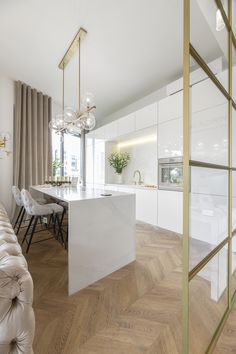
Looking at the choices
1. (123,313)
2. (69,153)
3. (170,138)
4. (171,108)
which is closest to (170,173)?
(170,138)

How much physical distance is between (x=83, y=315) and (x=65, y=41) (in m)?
3.35

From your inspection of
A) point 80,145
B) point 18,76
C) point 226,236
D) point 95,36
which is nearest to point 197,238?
point 226,236

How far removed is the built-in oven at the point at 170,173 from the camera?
3.24m

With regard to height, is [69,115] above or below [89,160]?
above

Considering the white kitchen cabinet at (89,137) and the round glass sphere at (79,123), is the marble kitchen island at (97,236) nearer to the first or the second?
the round glass sphere at (79,123)

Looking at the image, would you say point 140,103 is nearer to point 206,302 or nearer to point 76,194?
point 76,194

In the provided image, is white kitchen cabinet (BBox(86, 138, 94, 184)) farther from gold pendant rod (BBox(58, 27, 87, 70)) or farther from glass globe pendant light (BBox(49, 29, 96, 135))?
gold pendant rod (BBox(58, 27, 87, 70))

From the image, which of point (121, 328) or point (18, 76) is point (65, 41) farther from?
point (121, 328)

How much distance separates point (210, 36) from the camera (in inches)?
52.4

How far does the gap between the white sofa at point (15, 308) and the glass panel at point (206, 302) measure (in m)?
0.77

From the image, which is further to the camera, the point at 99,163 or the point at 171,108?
the point at 99,163

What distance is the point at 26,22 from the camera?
8.49ft

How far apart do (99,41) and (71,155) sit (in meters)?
3.80

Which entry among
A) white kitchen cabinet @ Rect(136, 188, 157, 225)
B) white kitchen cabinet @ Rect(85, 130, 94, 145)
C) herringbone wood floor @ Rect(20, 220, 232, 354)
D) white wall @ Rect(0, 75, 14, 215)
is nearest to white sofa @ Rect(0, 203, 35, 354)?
herringbone wood floor @ Rect(20, 220, 232, 354)
